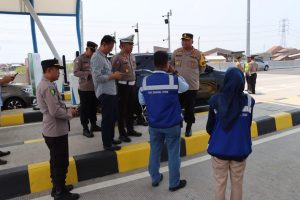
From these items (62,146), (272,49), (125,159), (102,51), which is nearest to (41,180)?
(62,146)

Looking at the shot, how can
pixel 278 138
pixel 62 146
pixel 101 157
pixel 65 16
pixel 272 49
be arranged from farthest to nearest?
pixel 272 49 → pixel 65 16 → pixel 278 138 → pixel 101 157 → pixel 62 146

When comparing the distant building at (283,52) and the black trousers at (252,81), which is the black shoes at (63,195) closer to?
the black trousers at (252,81)

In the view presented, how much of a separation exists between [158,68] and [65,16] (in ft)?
33.6

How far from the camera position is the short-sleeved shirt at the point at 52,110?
3254mm

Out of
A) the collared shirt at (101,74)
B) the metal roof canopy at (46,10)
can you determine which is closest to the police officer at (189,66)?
the collared shirt at (101,74)

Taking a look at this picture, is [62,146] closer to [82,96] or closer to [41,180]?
[41,180]

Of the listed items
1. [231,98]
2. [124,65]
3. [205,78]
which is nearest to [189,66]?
[124,65]

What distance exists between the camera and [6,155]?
4.60 metres

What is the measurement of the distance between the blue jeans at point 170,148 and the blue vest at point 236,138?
830mm

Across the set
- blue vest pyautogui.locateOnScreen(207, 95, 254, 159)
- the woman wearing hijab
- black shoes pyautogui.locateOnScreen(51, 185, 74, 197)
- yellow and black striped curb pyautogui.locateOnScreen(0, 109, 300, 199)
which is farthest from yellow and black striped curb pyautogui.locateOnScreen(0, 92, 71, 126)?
blue vest pyautogui.locateOnScreen(207, 95, 254, 159)

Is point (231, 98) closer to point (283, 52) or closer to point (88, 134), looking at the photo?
point (88, 134)

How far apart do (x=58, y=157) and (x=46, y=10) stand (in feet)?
33.8

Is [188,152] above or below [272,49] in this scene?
below

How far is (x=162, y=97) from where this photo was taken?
138 inches
